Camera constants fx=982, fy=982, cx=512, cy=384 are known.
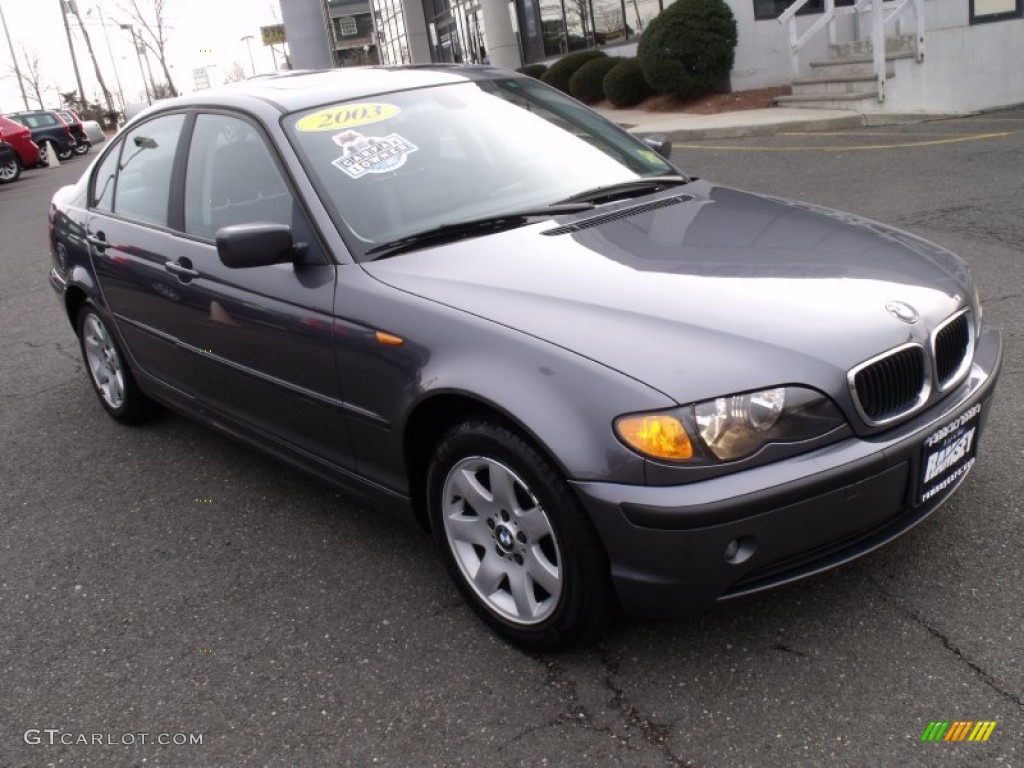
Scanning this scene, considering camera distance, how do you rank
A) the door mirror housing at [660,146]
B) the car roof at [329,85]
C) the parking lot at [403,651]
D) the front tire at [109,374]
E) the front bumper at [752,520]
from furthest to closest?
the front tire at [109,374] < the door mirror housing at [660,146] < the car roof at [329,85] < the parking lot at [403,651] < the front bumper at [752,520]

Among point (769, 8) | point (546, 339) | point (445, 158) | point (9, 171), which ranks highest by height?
point (769, 8)

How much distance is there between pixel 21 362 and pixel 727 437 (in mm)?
5739

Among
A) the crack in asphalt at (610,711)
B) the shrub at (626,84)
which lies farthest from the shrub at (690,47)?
the crack in asphalt at (610,711)

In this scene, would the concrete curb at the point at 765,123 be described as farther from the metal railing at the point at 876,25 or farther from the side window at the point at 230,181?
the side window at the point at 230,181

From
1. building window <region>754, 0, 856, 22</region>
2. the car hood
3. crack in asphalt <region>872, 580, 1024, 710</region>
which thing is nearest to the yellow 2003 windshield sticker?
the car hood

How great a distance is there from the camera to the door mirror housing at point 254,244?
315cm

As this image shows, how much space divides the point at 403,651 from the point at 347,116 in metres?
1.96

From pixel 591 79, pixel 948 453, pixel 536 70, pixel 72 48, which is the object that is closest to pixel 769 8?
pixel 591 79

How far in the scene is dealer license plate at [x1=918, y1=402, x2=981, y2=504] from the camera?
2.67 m

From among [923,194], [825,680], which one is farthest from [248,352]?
[923,194]

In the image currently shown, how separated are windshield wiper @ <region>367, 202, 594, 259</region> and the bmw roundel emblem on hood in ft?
3.89

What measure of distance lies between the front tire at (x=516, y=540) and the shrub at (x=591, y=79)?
57.1 feet

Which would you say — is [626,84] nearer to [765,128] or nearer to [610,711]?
[765,128]

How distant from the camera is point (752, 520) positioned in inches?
94.3
